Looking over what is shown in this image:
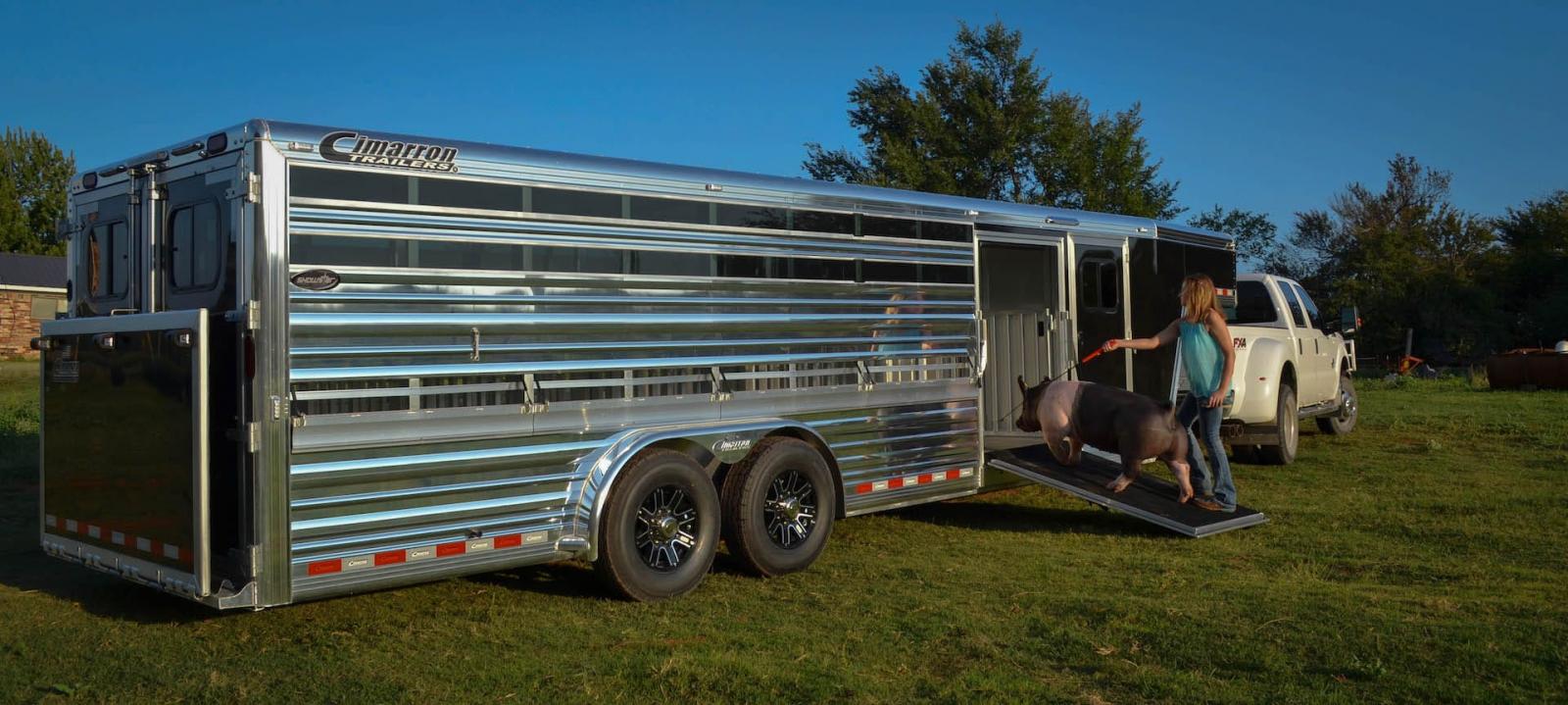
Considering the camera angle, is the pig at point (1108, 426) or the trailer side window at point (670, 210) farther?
the pig at point (1108, 426)

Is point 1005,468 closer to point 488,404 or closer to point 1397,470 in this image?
point 488,404

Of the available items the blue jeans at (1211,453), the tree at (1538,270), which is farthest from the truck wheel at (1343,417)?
the tree at (1538,270)

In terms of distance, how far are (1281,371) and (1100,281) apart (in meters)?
3.17

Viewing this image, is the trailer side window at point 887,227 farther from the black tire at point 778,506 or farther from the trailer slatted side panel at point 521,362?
the black tire at point 778,506

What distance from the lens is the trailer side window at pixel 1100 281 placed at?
9.73m

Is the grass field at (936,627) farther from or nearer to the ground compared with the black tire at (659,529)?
nearer to the ground

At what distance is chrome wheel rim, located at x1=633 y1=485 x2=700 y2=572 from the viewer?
6359 millimetres

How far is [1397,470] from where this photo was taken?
1120 centimetres

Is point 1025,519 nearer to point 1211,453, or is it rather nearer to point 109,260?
point 1211,453

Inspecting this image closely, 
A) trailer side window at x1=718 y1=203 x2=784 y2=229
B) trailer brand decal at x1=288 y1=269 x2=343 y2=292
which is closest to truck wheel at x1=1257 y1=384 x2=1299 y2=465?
trailer side window at x1=718 y1=203 x2=784 y2=229

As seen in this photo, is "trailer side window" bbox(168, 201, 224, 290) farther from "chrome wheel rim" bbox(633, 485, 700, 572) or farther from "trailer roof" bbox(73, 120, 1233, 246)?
"chrome wheel rim" bbox(633, 485, 700, 572)

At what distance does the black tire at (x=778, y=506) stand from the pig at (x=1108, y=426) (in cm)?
208

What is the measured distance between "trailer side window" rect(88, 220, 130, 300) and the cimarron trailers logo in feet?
5.09

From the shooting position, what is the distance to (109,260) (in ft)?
20.7
